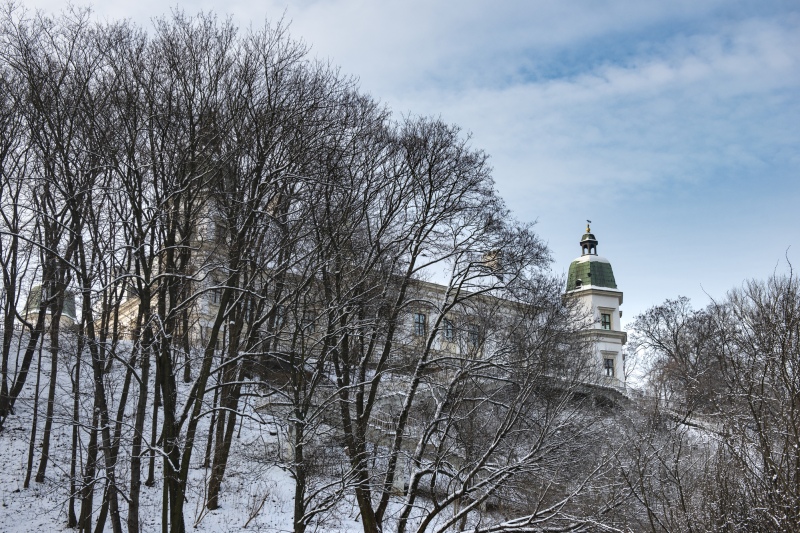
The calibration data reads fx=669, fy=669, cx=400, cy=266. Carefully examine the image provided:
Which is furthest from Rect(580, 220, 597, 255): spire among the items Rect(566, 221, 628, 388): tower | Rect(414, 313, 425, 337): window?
Rect(414, 313, 425, 337): window

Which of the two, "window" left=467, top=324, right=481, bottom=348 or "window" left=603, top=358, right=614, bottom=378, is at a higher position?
"window" left=603, top=358, right=614, bottom=378

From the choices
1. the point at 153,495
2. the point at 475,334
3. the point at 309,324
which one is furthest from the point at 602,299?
the point at 309,324

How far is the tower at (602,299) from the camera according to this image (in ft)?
170

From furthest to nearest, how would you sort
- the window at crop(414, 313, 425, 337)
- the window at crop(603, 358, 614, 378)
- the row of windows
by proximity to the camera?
the window at crop(603, 358, 614, 378)
the window at crop(414, 313, 425, 337)
the row of windows

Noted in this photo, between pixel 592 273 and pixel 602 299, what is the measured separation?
7.53 feet

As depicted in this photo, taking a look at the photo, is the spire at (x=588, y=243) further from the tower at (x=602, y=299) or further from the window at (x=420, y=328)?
the window at (x=420, y=328)

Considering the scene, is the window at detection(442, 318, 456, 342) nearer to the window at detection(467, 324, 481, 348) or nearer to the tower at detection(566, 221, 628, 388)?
the window at detection(467, 324, 481, 348)

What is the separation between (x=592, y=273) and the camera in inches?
2153

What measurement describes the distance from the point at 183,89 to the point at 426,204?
23.9 ft

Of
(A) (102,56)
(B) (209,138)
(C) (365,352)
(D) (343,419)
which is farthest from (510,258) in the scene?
(A) (102,56)

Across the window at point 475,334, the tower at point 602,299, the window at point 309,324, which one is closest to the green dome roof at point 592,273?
the tower at point 602,299

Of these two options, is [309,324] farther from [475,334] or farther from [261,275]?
[475,334]

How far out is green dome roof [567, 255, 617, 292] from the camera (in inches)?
2146

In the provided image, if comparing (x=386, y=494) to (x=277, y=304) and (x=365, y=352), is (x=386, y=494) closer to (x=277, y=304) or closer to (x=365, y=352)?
(x=365, y=352)
